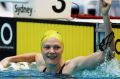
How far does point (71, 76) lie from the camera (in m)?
3.84

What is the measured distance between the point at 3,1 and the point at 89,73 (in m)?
2.50

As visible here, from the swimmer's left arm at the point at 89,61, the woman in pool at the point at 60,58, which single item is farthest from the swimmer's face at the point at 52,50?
the swimmer's left arm at the point at 89,61

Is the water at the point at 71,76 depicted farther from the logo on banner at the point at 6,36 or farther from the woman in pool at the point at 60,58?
→ the logo on banner at the point at 6,36

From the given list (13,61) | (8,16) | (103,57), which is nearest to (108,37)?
(103,57)

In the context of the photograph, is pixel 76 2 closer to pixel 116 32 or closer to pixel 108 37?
pixel 116 32

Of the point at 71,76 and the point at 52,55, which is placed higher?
the point at 52,55

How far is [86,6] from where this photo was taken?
25.3 ft

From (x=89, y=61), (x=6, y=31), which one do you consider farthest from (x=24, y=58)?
(x=6, y=31)

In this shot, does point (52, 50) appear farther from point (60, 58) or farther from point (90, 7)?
point (90, 7)

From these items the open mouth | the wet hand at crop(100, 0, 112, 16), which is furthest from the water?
the wet hand at crop(100, 0, 112, 16)

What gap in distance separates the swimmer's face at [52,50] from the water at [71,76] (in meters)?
0.18

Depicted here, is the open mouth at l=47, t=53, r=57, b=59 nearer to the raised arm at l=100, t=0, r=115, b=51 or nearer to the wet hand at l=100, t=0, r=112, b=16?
the raised arm at l=100, t=0, r=115, b=51

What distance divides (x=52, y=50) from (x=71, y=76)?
12.2 inches

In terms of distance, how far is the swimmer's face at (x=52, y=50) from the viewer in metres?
3.65
